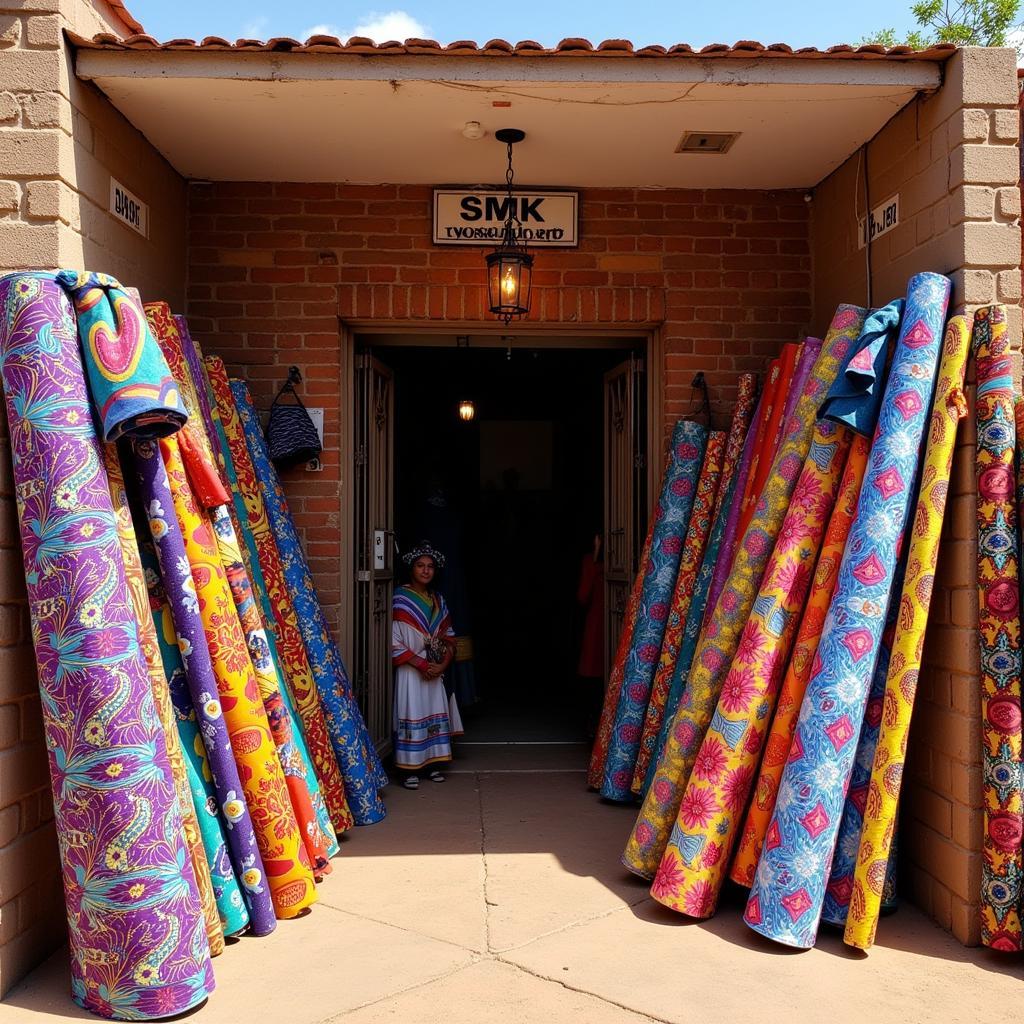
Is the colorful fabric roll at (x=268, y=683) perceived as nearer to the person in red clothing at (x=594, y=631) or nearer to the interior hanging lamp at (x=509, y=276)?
the interior hanging lamp at (x=509, y=276)

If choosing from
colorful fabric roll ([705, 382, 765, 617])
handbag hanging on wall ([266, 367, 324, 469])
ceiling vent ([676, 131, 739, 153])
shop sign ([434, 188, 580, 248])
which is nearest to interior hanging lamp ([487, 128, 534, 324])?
shop sign ([434, 188, 580, 248])

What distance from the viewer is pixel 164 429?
3.16m

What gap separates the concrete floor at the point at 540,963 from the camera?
278 centimetres

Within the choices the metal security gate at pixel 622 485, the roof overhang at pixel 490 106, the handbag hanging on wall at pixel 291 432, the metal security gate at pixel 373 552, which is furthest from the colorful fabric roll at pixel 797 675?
the handbag hanging on wall at pixel 291 432

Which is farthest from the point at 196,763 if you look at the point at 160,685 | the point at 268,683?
the point at 268,683

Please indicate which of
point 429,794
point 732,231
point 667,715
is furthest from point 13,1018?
point 732,231

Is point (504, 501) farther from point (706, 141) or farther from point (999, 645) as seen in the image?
point (999, 645)

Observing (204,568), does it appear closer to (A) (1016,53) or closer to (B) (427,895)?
(B) (427,895)

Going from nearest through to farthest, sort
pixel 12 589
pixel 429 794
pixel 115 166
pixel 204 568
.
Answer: pixel 12 589
pixel 204 568
pixel 115 166
pixel 429 794

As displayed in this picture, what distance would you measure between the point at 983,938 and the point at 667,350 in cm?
303

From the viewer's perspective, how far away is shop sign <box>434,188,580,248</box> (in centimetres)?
499

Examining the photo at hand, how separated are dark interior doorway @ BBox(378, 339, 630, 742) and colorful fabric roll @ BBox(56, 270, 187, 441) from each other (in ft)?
15.9

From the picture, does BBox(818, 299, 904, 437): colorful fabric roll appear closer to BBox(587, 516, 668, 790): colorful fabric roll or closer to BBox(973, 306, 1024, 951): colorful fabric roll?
BBox(973, 306, 1024, 951): colorful fabric roll

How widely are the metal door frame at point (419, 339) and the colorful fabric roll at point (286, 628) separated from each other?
660mm
